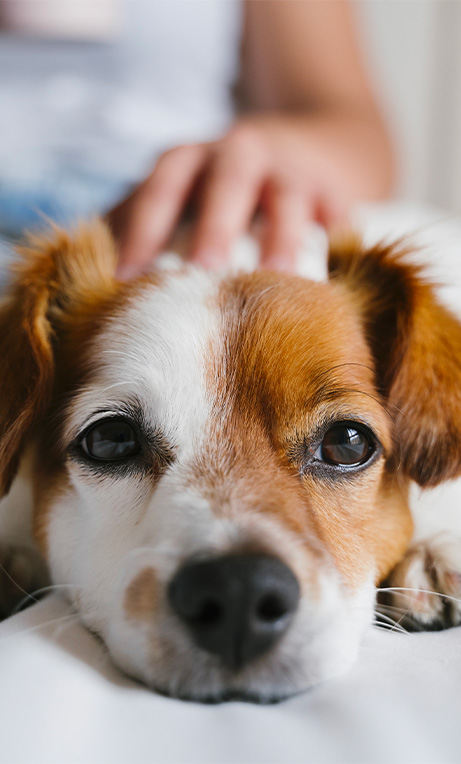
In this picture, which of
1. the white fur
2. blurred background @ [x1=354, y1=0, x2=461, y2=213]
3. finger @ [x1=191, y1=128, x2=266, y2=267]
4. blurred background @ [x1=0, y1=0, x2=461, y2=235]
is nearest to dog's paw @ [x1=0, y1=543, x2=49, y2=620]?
the white fur

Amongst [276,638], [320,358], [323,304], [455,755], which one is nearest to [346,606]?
[276,638]

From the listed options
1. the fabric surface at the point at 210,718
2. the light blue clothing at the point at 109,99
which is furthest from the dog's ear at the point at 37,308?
the light blue clothing at the point at 109,99

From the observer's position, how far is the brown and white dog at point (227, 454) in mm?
768

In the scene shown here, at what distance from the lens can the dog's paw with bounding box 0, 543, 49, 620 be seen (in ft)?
3.74

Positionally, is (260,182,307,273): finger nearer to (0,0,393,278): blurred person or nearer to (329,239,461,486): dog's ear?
(0,0,393,278): blurred person

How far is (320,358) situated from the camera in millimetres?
1056

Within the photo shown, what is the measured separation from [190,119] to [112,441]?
1693 mm

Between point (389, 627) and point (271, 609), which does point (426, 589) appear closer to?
point (389, 627)

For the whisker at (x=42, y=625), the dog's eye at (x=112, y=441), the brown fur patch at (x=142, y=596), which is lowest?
the whisker at (x=42, y=625)

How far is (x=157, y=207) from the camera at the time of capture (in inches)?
59.3

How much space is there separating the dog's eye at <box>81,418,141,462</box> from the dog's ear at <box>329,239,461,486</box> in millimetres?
433

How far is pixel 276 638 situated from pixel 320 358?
0.45 m

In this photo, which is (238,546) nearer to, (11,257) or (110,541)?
(110,541)

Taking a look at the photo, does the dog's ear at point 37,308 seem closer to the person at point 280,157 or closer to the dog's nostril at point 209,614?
the person at point 280,157
